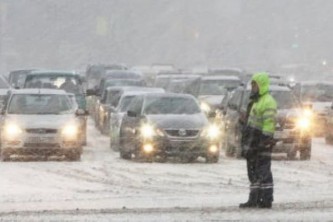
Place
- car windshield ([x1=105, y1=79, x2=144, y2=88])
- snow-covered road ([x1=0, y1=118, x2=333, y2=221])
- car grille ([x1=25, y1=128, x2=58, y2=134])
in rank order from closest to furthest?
snow-covered road ([x1=0, y1=118, x2=333, y2=221]) < car grille ([x1=25, y1=128, x2=58, y2=134]) < car windshield ([x1=105, y1=79, x2=144, y2=88])

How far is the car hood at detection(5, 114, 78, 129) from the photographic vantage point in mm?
22480

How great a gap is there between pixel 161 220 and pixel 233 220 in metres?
0.82

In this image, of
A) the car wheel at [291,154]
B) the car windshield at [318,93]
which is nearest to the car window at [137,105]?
the car wheel at [291,154]

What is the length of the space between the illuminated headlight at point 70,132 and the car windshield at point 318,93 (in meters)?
12.9

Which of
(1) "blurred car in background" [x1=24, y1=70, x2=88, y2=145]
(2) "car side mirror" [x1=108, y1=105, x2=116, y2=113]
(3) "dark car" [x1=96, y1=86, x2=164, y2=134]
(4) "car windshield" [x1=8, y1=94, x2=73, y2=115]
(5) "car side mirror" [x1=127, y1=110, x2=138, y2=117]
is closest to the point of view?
(4) "car windshield" [x1=8, y1=94, x2=73, y2=115]

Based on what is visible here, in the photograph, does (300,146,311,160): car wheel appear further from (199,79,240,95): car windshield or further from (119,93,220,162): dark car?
(199,79,240,95): car windshield

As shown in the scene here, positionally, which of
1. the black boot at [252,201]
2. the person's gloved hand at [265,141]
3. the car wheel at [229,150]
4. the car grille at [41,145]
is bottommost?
the car wheel at [229,150]

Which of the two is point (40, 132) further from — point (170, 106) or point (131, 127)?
point (170, 106)

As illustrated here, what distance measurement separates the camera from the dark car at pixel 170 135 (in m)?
22.1

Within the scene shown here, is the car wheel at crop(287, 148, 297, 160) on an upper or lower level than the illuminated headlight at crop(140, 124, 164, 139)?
lower

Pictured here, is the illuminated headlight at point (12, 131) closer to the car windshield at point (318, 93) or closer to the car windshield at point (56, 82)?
the car windshield at point (56, 82)

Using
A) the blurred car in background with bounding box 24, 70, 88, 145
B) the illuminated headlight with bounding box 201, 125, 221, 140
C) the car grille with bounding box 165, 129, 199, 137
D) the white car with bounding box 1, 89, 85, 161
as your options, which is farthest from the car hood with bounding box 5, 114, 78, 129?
the blurred car in background with bounding box 24, 70, 88, 145

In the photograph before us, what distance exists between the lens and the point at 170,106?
23750mm

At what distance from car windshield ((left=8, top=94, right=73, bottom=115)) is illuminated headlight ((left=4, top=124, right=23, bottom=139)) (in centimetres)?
91
